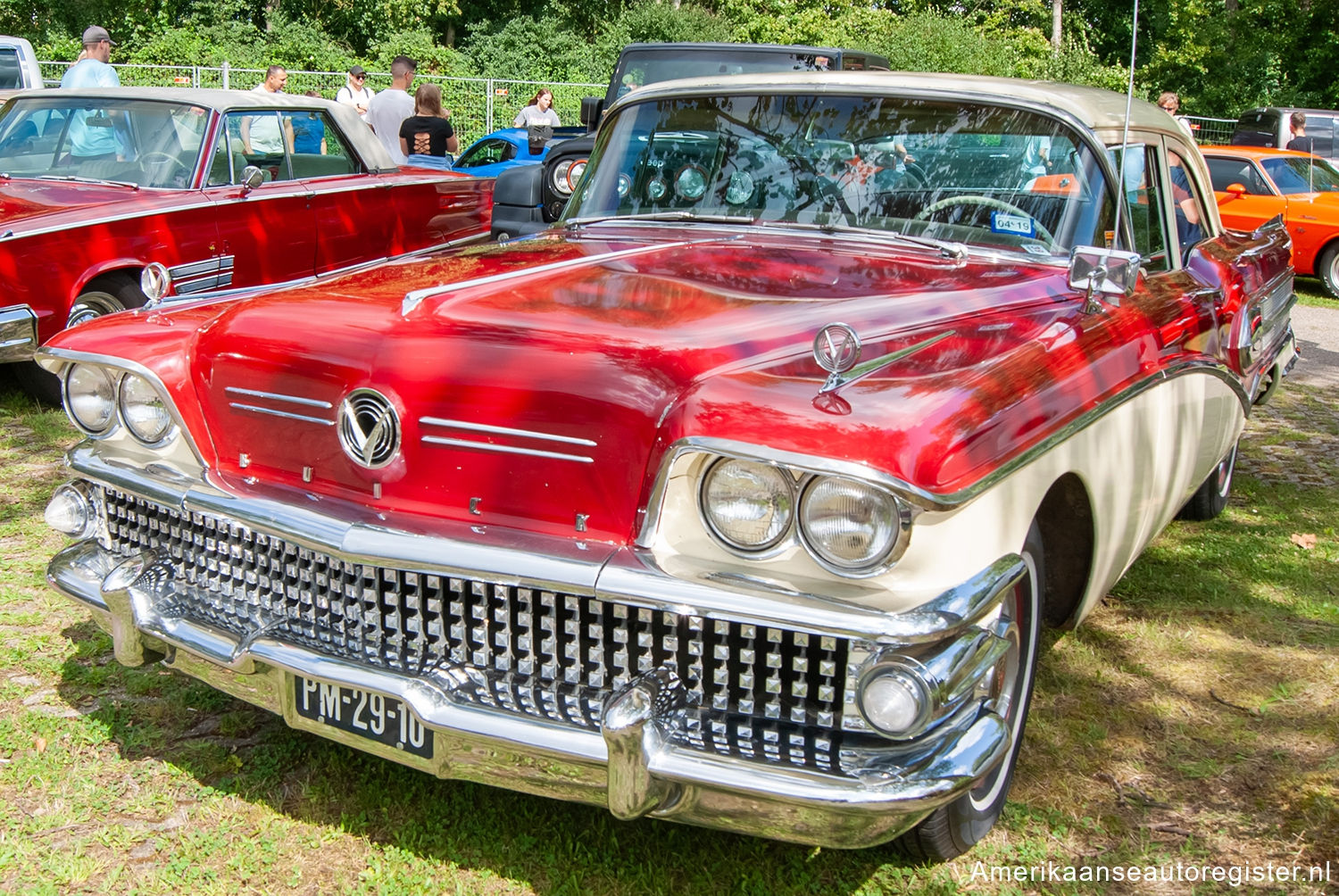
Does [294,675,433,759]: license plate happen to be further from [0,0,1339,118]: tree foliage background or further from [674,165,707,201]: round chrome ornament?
[0,0,1339,118]: tree foliage background

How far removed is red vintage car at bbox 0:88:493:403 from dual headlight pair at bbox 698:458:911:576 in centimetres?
458

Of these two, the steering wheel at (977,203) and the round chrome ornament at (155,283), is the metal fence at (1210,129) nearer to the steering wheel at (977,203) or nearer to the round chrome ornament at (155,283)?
the steering wheel at (977,203)

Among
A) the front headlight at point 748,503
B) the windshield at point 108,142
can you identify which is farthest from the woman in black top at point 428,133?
the front headlight at point 748,503

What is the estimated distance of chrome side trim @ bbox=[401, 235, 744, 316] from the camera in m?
2.85

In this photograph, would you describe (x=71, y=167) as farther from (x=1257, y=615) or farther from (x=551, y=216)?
(x=1257, y=615)

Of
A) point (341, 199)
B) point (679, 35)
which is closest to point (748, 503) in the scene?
point (341, 199)

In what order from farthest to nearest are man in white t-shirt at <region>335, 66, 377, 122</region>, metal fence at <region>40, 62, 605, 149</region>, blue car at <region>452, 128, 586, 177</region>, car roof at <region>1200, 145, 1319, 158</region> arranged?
metal fence at <region>40, 62, 605, 149</region> < blue car at <region>452, 128, 586, 177</region> < man in white t-shirt at <region>335, 66, 377, 122</region> < car roof at <region>1200, 145, 1319, 158</region>

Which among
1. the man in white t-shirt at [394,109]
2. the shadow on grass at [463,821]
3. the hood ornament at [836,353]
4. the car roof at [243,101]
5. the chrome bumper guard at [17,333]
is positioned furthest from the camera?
the man in white t-shirt at [394,109]

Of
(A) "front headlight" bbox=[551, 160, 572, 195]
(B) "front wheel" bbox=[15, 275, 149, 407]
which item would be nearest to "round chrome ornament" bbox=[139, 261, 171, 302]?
(A) "front headlight" bbox=[551, 160, 572, 195]

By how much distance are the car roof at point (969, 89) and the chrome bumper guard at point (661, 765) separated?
1.76 m

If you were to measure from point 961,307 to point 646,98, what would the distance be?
1.62 m

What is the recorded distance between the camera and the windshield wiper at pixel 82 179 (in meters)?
6.67

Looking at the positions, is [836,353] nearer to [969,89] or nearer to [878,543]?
[878,543]

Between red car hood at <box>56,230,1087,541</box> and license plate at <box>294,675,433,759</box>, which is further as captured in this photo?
license plate at <box>294,675,433,759</box>
